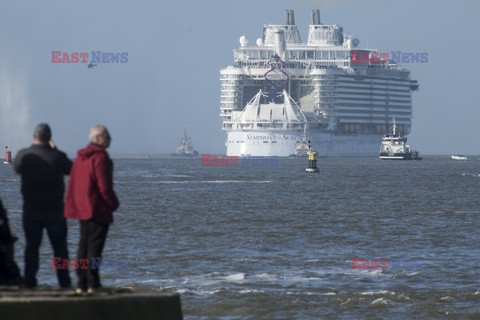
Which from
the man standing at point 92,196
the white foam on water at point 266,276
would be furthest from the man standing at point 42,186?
the white foam on water at point 266,276

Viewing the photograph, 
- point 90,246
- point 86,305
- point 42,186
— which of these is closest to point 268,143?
point 42,186

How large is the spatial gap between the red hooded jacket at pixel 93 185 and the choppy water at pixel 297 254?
7.28 metres

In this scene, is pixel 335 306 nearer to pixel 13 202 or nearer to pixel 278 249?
pixel 278 249

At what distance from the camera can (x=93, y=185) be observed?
11859mm

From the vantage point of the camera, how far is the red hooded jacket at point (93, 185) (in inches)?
464

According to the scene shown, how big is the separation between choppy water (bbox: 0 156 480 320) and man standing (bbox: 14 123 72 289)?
269 inches

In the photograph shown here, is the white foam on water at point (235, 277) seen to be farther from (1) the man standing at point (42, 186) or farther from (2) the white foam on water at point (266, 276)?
(1) the man standing at point (42, 186)

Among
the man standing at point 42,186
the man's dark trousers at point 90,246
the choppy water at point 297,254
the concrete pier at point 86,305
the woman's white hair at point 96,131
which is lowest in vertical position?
the choppy water at point 297,254

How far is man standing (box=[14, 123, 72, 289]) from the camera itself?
12180mm

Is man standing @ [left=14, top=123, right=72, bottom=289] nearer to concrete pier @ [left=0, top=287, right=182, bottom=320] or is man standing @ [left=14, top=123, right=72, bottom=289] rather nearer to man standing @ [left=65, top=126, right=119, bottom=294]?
man standing @ [left=65, top=126, right=119, bottom=294]

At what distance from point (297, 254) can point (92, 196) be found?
17.5 metres

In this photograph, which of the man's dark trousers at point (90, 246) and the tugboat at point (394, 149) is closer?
the man's dark trousers at point (90, 246)

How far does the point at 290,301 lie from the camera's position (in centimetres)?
2052

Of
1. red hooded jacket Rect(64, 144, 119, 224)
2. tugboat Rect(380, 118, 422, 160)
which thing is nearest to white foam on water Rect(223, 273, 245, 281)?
red hooded jacket Rect(64, 144, 119, 224)
